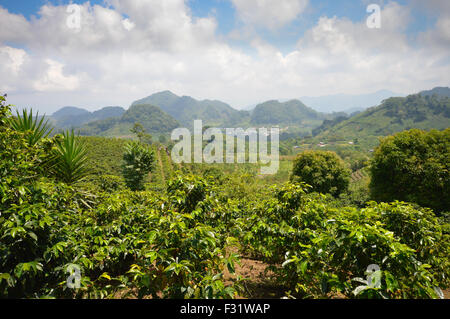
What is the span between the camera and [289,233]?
319 centimetres

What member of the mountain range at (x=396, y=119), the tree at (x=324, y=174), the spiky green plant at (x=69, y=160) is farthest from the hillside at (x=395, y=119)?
the spiky green plant at (x=69, y=160)

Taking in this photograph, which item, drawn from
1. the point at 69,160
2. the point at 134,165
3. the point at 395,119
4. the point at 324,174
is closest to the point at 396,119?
the point at 395,119

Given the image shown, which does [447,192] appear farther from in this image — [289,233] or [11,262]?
[11,262]

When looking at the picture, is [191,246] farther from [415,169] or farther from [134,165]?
[134,165]

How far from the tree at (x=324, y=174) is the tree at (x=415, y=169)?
374cm

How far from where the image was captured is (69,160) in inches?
180

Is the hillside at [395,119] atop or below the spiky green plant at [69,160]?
atop

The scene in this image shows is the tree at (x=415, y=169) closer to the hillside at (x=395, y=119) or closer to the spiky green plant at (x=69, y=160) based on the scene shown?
the spiky green plant at (x=69, y=160)

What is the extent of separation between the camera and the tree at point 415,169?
10.3m

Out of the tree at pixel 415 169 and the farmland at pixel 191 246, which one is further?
the tree at pixel 415 169

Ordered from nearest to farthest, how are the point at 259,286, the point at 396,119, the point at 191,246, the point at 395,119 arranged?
the point at 191,246, the point at 259,286, the point at 396,119, the point at 395,119

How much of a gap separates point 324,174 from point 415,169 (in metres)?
5.95
